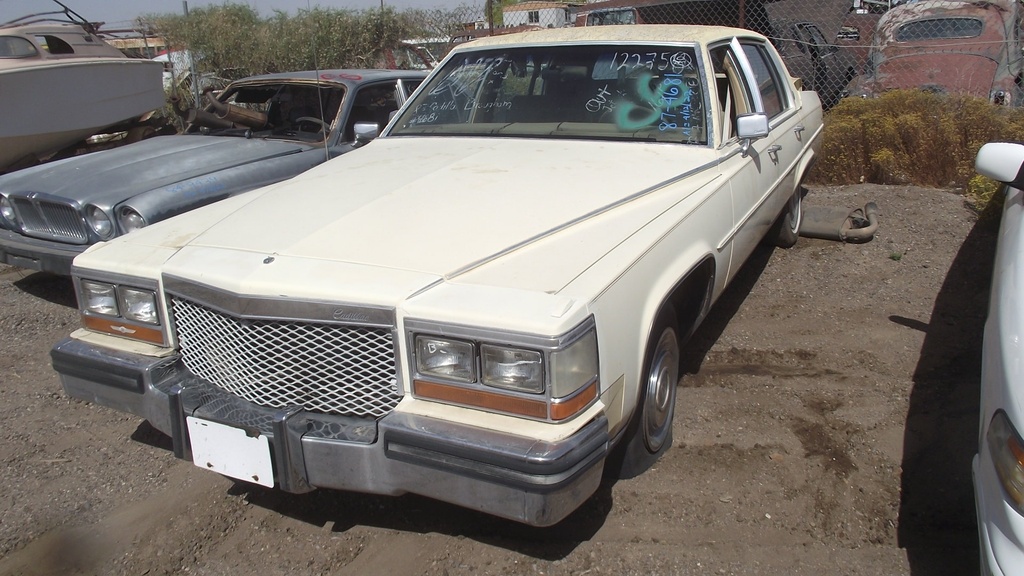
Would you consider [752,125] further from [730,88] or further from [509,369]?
[509,369]

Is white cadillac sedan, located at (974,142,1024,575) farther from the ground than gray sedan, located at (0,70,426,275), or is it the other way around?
gray sedan, located at (0,70,426,275)

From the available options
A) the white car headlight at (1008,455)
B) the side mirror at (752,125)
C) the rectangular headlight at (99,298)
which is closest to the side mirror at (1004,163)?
the side mirror at (752,125)

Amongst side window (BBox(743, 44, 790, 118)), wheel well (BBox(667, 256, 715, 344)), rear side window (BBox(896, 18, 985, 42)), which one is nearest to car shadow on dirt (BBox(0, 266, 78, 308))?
wheel well (BBox(667, 256, 715, 344))

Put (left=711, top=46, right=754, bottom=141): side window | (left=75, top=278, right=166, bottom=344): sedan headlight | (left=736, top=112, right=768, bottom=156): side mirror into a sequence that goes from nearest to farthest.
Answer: (left=75, top=278, right=166, bottom=344): sedan headlight → (left=736, top=112, right=768, bottom=156): side mirror → (left=711, top=46, right=754, bottom=141): side window

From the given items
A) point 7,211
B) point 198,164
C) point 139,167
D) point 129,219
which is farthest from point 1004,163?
point 7,211

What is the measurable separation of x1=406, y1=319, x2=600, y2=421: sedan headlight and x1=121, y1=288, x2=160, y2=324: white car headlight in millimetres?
1086

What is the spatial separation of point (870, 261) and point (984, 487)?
3.61 m

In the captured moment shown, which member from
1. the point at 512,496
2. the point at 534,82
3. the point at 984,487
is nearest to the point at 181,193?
the point at 534,82

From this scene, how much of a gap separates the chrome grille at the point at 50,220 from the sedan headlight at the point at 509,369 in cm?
350

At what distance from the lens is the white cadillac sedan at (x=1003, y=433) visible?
6.00ft

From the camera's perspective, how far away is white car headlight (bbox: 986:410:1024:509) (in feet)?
6.03

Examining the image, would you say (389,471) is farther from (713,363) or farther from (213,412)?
(713,363)

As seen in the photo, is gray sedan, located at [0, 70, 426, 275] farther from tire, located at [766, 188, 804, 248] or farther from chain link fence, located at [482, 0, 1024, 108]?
chain link fence, located at [482, 0, 1024, 108]

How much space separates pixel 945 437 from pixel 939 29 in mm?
7479
